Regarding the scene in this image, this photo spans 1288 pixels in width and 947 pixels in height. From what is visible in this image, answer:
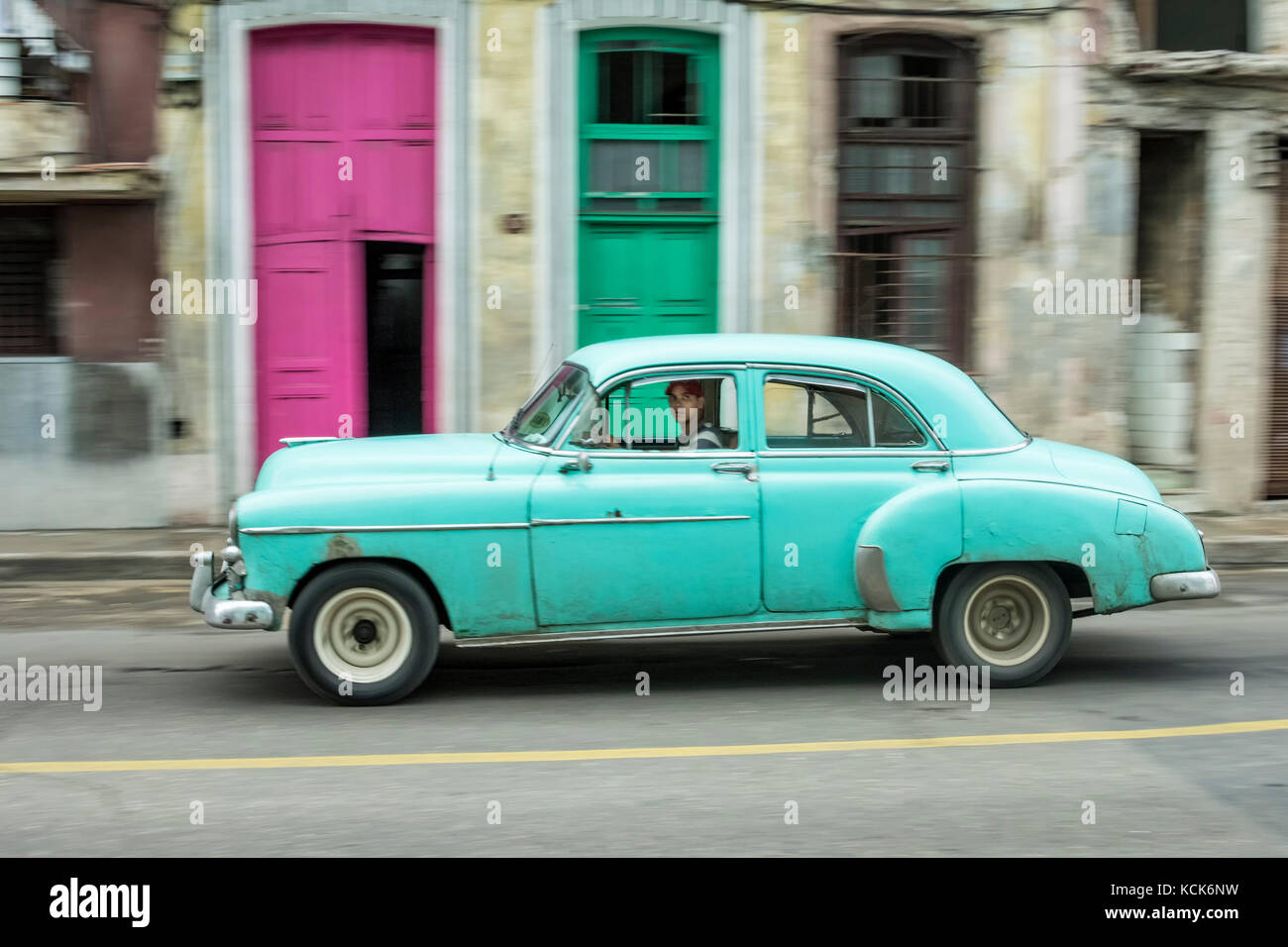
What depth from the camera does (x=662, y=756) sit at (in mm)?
6055

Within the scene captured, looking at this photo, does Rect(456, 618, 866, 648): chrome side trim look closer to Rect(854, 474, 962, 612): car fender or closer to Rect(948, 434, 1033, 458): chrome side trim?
Rect(854, 474, 962, 612): car fender

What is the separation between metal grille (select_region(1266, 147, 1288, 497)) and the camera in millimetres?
14055

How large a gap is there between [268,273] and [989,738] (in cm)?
897

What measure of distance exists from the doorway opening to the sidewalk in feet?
6.19

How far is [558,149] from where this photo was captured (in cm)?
1330

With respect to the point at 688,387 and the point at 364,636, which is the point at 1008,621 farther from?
the point at 364,636

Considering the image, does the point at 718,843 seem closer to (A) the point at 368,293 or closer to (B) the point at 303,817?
(B) the point at 303,817

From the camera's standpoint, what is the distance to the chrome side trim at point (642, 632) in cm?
693

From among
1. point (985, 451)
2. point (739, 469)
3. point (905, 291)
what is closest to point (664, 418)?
point (739, 469)

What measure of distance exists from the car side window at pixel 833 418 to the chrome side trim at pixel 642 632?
2.85ft

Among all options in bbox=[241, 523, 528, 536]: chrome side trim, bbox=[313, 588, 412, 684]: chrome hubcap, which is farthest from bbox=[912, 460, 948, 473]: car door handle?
bbox=[313, 588, 412, 684]: chrome hubcap

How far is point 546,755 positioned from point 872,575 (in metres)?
1.90

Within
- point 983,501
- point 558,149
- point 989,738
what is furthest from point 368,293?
point 989,738

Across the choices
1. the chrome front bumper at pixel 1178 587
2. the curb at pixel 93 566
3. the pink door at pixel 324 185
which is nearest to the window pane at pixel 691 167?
the pink door at pixel 324 185
